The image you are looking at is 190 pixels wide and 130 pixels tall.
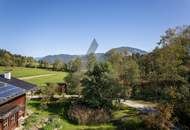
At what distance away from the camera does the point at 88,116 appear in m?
19.2

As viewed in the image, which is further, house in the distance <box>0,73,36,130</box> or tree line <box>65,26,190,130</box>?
tree line <box>65,26,190,130</box>

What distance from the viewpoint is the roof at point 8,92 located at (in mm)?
14718

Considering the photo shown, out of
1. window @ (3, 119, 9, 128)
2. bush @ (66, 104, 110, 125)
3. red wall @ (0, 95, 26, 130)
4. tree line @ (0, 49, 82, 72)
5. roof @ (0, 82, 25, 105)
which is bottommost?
bush @ (66, 104, 110, 125)

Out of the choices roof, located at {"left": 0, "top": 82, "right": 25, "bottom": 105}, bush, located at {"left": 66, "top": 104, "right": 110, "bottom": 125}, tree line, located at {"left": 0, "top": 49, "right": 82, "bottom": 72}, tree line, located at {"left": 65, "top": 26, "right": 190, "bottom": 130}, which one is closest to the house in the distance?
roof, located at {"left": 0, "top": 82, "right": 25, "bottom": 105}

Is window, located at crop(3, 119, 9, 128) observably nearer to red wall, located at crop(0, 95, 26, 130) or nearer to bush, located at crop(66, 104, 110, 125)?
red wall, located at crop(0, 95, 26, 130)

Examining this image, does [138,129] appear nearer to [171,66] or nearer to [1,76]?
[171,66]

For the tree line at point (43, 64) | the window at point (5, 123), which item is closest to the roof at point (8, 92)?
the window at point (5, 123)

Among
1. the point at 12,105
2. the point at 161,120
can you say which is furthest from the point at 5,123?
the point at 161,120

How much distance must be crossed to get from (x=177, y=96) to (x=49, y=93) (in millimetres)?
16276

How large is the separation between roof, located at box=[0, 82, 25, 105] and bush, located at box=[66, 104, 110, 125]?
5.22 m

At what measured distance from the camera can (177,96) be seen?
17297 millimetres

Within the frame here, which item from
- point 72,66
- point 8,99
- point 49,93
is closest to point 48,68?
point 72,66

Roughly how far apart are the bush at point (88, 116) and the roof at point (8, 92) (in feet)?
17.1

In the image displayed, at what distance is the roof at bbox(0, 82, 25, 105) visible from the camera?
48.3 feet
